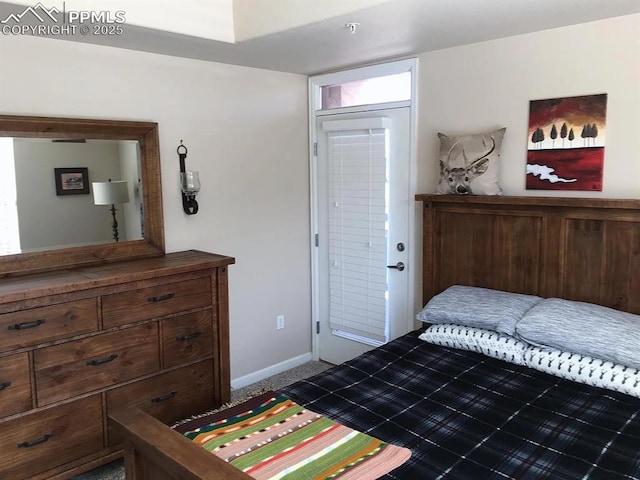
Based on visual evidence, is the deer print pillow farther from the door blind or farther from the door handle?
the door handle

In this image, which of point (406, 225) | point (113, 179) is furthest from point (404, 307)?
point (113, 179)

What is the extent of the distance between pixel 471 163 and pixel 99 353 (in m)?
2.25

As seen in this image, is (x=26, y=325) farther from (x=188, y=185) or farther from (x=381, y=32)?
(x=381, y=32)

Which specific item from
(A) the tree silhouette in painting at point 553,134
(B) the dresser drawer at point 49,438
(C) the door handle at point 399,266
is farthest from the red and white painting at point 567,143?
(B) the dresser drawer at point 49,438

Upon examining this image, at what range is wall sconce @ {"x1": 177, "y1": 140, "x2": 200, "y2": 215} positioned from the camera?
3.31 m

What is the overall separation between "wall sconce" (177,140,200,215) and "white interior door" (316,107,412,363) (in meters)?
1.07

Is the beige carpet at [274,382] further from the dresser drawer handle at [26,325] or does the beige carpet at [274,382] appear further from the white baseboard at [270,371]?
the dresser drawer handle at [26,325]

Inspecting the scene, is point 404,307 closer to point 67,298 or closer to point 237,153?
point 237,153

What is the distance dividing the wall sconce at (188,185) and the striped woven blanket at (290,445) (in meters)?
1.67

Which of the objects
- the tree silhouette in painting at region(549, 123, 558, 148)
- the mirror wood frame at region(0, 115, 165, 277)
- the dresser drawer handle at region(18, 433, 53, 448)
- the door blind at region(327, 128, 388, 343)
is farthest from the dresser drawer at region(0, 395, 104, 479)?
the tree silhouette in painting at region(549, 123, 558, 148)

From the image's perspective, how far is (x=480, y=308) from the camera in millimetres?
2666

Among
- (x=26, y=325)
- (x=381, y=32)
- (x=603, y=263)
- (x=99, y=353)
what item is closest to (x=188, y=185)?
(x=99, y=353)

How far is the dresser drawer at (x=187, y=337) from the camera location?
2.84 m

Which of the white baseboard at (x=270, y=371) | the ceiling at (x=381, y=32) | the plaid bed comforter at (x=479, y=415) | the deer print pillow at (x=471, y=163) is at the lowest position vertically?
the white baseboard at (x=270, y=371)
